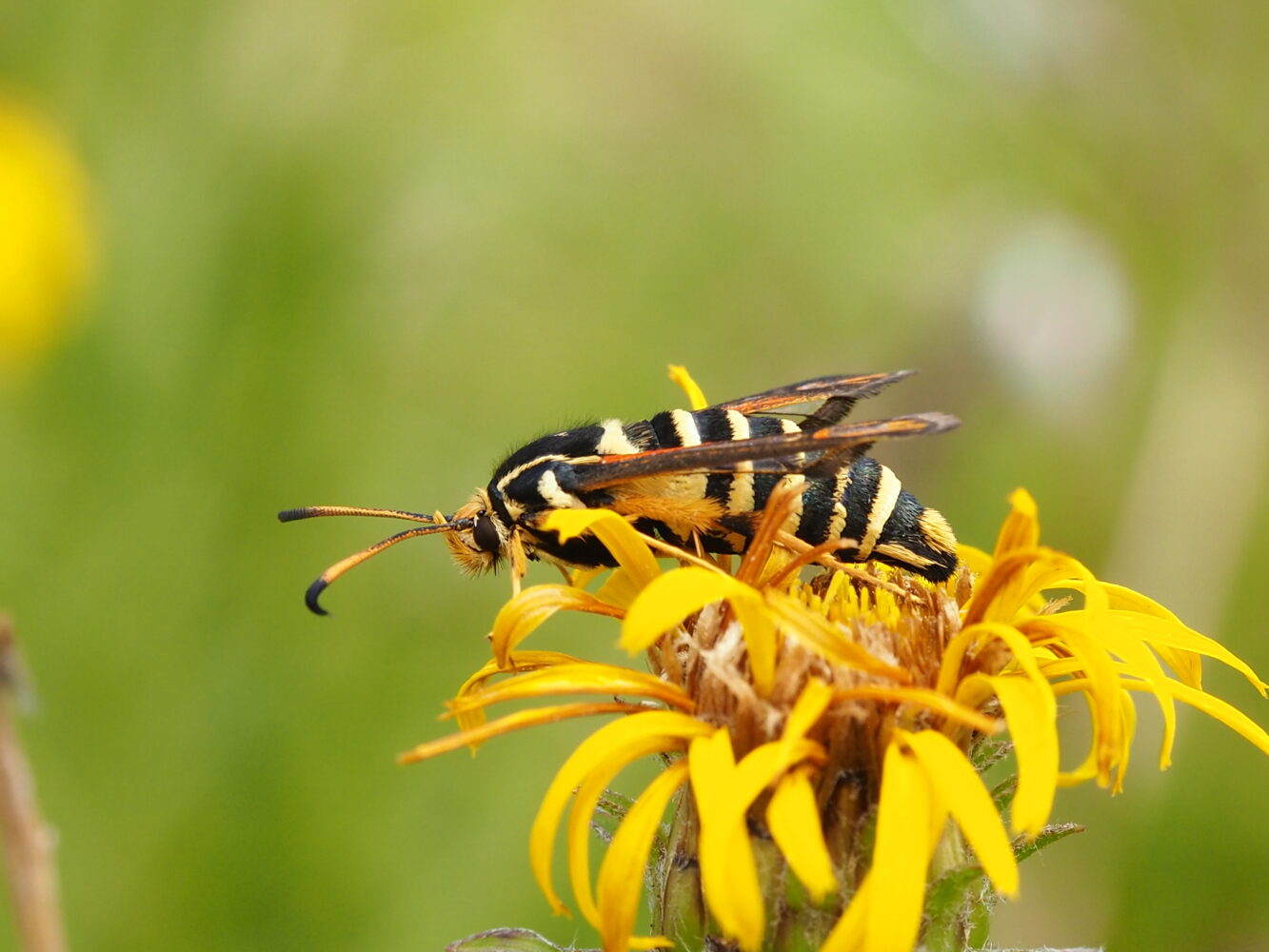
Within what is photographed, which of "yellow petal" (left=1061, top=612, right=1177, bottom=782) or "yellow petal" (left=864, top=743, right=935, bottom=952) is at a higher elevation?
"yellow petal" (left=1061, top=612, right=1177, bottom=782)

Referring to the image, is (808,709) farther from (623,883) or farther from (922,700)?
(623,883)

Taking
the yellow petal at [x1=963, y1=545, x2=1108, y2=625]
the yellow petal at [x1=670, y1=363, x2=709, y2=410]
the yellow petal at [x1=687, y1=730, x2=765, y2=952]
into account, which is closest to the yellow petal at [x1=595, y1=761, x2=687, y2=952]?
the yellow petal at [x1=687, y1=730, x2=765, y2=952]

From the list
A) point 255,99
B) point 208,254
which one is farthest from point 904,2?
point 208,254

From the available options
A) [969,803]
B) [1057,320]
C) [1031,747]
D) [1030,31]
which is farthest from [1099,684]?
[1030,31]

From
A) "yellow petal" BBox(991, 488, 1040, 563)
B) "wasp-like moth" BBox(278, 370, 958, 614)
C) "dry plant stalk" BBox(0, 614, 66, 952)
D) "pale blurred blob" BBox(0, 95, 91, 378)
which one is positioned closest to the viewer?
"dry plant stalk" BBox(0, 614, 66, 952)

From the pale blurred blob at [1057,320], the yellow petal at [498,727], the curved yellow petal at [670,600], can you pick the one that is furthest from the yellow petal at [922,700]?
the pale blurred blob at [1057,320]

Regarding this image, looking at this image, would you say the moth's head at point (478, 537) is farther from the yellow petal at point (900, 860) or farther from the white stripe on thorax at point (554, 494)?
the yellow petal at point (900, 860)

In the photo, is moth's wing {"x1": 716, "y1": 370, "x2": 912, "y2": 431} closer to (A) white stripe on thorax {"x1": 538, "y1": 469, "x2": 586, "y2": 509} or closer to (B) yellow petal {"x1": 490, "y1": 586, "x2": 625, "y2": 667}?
(A) white stripe on thorax {"x1": 538, "y1": 469, "x2": 586, "y2": 509}
